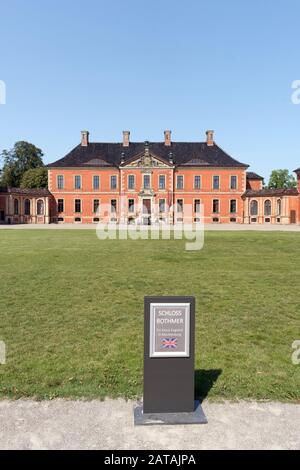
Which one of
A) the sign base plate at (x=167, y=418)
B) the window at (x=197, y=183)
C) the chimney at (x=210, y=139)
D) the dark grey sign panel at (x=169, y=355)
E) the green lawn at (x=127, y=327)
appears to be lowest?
the sign base plate at (x=167, y=418)

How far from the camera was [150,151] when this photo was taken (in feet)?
171

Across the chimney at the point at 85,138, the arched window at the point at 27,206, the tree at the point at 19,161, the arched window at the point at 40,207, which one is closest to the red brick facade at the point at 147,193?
the arched window at the point at 40,207

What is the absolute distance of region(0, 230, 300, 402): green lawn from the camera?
3.96 m

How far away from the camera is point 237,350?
4941 mm

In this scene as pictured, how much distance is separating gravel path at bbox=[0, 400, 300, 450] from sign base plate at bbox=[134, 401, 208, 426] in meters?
0.06

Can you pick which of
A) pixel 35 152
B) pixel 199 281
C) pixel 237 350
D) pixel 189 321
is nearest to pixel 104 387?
pixel 189 321

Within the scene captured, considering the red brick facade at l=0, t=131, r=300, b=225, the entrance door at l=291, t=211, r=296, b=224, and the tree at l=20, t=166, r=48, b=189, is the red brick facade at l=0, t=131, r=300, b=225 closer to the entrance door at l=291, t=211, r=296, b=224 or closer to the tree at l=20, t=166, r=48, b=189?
the entrance door at l=291, t=211, r=296, b=224

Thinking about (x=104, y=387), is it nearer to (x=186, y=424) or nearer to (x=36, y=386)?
(x=36, y=386)

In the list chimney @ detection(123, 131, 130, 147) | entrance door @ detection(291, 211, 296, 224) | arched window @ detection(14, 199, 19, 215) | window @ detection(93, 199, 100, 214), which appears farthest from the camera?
chimney @ detection(123, 131, 130, 147)

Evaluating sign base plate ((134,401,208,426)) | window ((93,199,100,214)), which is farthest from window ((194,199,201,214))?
sign base plate ((134,401,208,426))

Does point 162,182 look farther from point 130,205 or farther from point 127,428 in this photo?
point 127,428

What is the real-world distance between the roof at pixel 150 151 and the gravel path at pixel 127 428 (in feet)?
166

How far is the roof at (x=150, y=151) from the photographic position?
53.6 m

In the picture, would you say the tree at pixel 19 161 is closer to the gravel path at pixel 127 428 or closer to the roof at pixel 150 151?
the roof at pixel 150 151
